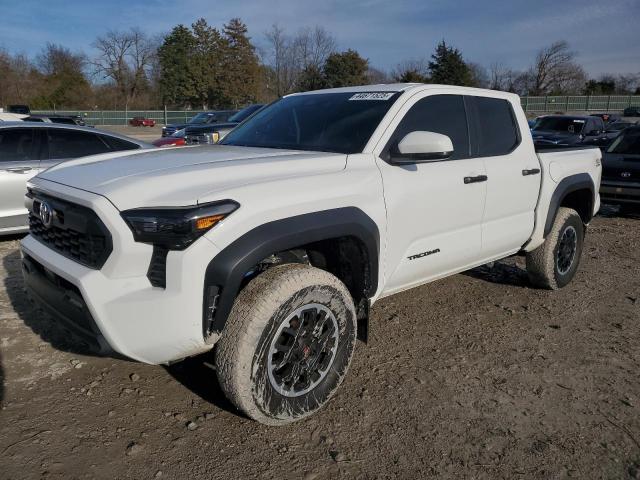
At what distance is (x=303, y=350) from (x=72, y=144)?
529 cm

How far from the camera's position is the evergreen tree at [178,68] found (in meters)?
61.6

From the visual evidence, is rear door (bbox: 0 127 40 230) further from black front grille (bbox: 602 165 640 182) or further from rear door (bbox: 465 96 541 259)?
black front grille (bbox: 602 165 640 182)

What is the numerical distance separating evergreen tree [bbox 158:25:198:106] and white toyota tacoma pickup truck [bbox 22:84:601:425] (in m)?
61.8

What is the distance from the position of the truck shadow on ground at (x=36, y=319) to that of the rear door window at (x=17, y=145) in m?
1.53

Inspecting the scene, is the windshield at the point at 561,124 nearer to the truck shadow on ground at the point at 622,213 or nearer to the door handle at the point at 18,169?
the truck shadow on ground at the point at 622,213

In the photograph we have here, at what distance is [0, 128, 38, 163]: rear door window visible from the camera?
626cm

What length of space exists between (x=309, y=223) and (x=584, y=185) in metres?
3.48

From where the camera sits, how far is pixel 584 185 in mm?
5008

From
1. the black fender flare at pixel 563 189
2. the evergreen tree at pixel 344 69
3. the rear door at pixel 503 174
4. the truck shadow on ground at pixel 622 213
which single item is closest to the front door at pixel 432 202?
the rear door at pixel 503 174

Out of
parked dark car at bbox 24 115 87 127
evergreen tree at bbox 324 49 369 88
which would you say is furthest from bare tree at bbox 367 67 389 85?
parked dark car at bbox 24 115 87 127

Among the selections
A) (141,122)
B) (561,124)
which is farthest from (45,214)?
(141,122)

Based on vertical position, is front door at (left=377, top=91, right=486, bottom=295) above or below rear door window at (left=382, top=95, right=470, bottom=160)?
below

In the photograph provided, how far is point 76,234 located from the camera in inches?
101

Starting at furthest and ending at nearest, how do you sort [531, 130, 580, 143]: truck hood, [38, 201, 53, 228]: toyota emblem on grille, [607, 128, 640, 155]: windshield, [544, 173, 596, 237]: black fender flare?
[531, 130, 580, 143]: truck hood < [607, 128, 640, 155]: windshield < [544, 173, 596, 237]: black fender flare < [38, 201, 53, 228]: toyota emblem on grille
